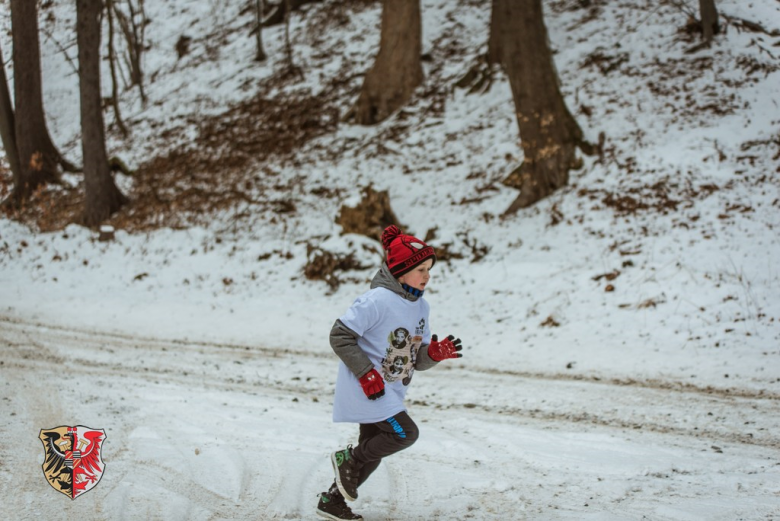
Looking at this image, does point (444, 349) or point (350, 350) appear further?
point (444, 349)

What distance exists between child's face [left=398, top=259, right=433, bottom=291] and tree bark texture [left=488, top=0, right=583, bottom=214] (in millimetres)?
7714

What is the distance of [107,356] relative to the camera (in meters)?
7.81

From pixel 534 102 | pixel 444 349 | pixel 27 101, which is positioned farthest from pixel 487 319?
pixel 27 101

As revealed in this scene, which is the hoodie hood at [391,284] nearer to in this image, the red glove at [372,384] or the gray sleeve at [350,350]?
the gray sleeve at [350,350]

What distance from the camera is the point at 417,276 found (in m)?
3.74

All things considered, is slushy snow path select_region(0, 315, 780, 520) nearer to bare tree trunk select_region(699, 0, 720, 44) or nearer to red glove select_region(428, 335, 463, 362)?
red glove select_region(428, 335, 463, 362)

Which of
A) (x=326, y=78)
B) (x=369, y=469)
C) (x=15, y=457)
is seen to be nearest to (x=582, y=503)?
(x=369, y=469)

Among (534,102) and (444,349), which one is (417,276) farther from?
(534,102)

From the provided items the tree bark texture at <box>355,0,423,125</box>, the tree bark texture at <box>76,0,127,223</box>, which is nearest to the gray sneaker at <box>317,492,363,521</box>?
the tree bark texture at <box>76,0,127,223</box>

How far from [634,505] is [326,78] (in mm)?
17239

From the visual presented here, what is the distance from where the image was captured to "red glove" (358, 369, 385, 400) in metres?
3.51

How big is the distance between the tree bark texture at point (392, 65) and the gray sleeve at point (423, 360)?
42.2 ft

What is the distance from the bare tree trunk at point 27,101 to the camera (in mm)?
15852

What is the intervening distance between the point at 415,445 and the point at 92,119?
39.1 ft
